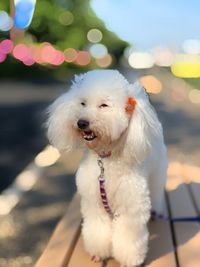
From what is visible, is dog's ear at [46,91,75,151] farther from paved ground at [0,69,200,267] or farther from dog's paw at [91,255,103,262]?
paved ground at [0,69,200,267]

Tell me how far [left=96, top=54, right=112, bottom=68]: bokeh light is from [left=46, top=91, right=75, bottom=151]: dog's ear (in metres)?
23.8

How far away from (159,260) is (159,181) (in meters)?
0.61

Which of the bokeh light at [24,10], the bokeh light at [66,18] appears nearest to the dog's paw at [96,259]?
the bokeh light at [24,10]

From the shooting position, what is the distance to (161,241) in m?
3.23

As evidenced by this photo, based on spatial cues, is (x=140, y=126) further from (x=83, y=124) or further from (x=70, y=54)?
(x=70, y=54)

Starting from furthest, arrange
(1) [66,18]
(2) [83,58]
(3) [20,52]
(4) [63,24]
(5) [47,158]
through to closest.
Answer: (1) [66,18]
(4) [63,24]
(2) [83,58]
(3) [20,52]
(5) [47,158]

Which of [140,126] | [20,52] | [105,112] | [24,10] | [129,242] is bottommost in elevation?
[20,52]

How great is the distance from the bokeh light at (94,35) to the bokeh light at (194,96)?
16.6m

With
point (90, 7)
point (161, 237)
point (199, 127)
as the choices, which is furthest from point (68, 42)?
point (161, 237)

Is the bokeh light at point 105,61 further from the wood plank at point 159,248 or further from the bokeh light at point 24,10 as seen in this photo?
the wood plank at point 159,248

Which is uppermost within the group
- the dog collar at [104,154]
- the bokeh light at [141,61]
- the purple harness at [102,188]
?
the dog collar at [104,154]

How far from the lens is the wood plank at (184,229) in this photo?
2.99 metres

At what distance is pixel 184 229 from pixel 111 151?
0.99 m

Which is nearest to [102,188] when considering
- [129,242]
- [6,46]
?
[129,242]
